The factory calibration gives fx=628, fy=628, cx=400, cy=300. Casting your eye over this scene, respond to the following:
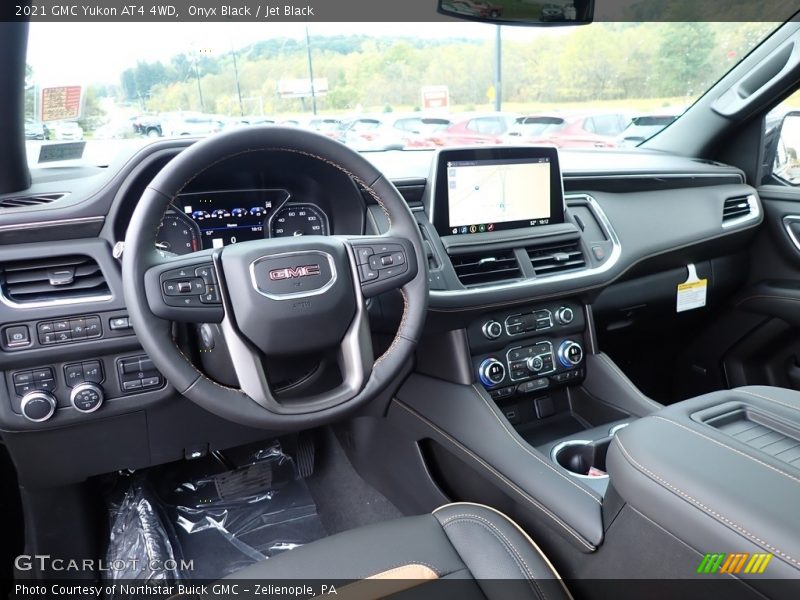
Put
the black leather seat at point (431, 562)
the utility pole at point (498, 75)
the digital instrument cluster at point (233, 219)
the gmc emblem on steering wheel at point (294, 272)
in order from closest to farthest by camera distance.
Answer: the black leather seat at point (431, 562)
the gmc emblem on steering wheel at point (294, 272)
the digital instrument cluster at point (233, 219)
the utility pole at point (498, 75)

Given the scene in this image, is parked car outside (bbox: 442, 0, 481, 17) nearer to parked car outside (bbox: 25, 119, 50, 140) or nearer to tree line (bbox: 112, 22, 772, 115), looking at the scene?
tree line (bbox: 112, 22, 772, 115)

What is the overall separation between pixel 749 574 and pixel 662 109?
7.87 ft

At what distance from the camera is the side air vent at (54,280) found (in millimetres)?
1441

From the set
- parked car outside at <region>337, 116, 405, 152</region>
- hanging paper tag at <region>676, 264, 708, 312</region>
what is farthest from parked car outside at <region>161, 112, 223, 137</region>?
hanging paper tag at <region>676, 264, 708, 312</region>

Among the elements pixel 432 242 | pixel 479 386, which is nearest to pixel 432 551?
pixel 479 386

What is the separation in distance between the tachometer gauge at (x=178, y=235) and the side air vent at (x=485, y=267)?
741mm

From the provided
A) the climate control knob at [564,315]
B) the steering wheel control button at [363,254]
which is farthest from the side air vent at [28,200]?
the climate control knob at [564,315]

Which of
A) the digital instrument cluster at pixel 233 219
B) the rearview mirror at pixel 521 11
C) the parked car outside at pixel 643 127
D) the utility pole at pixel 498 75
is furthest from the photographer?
the parked car outside at pixel 643 127

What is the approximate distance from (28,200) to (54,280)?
0.77 feet

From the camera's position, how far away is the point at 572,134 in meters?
2.62

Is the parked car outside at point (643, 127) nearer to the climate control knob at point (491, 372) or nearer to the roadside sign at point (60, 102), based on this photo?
the climate control knob at point (491, 372)

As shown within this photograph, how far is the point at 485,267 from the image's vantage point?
1.94 m

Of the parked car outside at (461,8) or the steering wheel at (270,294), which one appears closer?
the steering wheel at (270,294)

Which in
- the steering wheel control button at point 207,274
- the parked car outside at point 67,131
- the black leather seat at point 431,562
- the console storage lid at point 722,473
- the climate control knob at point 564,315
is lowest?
the black leather seat at point 431,562
